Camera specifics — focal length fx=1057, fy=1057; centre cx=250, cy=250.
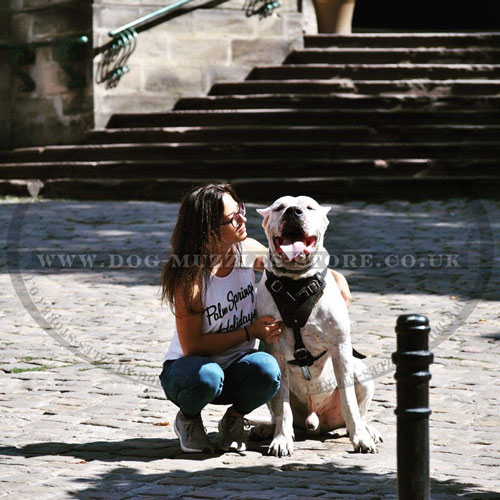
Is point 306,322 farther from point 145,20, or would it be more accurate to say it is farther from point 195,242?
point 145,20

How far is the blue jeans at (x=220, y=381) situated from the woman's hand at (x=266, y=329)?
0.08m

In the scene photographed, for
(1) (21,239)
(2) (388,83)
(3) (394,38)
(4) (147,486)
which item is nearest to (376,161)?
(2) (388,83)

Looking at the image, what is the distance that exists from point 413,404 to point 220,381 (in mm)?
1539

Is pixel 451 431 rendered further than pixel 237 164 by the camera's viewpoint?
No

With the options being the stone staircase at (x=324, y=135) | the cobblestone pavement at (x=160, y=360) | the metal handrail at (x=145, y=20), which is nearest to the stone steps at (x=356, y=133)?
the stone staircase at (x=324, y=135)

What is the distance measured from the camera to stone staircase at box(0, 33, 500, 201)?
14.2 metres

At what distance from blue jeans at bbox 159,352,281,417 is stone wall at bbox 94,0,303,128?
11.5 metres

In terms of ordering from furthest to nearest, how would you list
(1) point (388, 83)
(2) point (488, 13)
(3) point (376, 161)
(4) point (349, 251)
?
(2) point (488, 13) < (1) point (388, 83) < (3) point (376, 161) < (4) point (349, 251)

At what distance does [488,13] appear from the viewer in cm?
2144

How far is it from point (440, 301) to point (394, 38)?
850 cm

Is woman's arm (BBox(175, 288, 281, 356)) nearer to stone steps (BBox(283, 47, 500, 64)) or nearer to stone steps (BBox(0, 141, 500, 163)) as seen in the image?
stone steps (BBox(0, 141, 500, 163))

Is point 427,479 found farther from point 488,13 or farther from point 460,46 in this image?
point 488,13

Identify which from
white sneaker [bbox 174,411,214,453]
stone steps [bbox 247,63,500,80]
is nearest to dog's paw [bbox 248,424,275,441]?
white sneaker [bbox 174,411,214,453]

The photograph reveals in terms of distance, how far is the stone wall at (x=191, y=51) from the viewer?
629 inches
